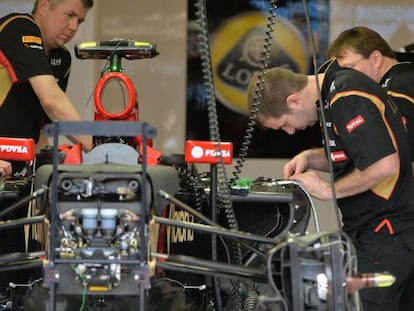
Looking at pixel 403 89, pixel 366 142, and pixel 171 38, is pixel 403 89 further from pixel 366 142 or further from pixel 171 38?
pixel 171 38

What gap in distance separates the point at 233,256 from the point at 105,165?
0.80 metres

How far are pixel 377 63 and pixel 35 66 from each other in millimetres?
1438

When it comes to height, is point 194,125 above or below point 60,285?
above

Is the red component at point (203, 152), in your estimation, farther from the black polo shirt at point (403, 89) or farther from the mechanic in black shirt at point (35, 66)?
the black polo shirt at point (403, 89)

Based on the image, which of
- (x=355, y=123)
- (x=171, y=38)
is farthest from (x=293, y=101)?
(x=171, y=38)

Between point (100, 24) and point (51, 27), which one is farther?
point (100, 24)

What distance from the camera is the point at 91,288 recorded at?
Result: 7.28 feet

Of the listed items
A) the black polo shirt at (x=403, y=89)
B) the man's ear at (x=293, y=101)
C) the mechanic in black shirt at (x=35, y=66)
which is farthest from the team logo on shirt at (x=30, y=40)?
the black polo shirt at (x=403, y=89)

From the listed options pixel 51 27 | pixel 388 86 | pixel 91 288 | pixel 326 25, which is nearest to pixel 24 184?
pixel 91 288

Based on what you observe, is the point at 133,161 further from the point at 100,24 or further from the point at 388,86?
the point at 100,24

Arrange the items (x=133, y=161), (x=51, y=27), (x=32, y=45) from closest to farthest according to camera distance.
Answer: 1. (x=133, y=161)
2. (x=32, y=45)
3. (x=51, y=27)

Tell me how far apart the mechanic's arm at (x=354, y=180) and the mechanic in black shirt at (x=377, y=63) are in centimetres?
58

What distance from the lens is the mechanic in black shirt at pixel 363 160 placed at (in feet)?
9.55

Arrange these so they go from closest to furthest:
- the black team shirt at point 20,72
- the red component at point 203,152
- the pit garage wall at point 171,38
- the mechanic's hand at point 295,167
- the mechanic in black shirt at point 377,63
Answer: the red component at point 203,152 → the mechanic's hand at point 295,167 → the mechanic in black shirt at point 377,63 → the black team shirt at point 20,72 → the pit garage wall at point 171,38
